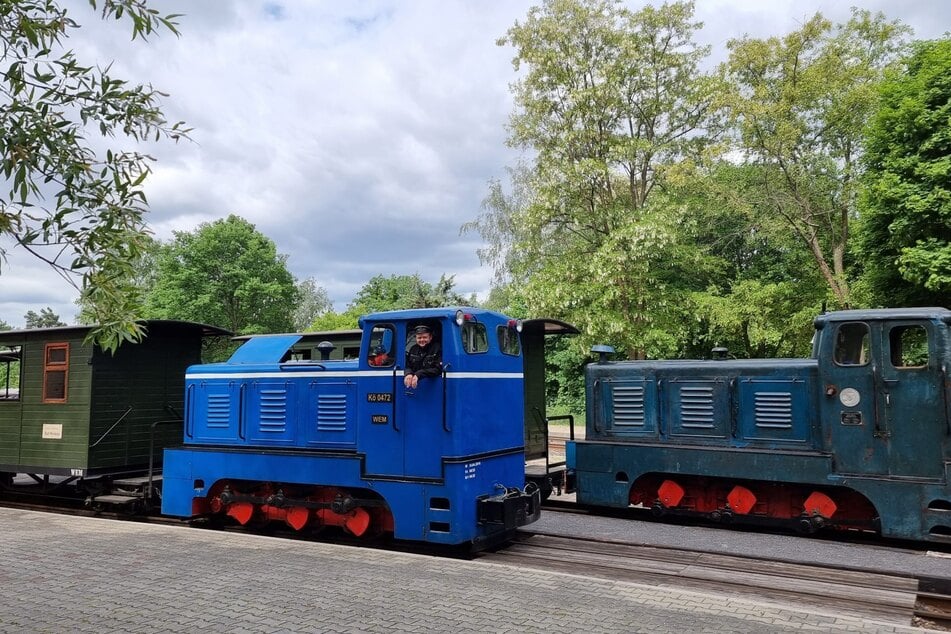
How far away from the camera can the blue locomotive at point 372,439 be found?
7559 millimetres

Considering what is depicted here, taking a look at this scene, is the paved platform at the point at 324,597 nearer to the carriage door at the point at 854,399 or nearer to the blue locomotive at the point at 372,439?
the blue locomotive at the point at 372,439

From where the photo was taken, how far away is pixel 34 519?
9727 millimetres

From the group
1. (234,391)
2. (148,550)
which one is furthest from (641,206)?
(148,550)

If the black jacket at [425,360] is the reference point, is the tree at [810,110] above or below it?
above

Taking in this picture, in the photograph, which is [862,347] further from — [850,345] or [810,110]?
[810,110]

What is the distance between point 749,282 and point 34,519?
68.5ft

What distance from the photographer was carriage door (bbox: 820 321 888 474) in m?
8.02

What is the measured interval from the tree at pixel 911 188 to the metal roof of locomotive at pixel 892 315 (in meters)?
7.69

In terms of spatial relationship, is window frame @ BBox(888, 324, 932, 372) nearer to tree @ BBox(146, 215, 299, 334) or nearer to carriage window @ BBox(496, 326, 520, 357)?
carriage window @ BBox(496, 326, 520, 357)

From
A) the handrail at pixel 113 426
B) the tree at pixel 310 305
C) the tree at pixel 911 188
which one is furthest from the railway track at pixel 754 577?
the tree at pixel 310 305

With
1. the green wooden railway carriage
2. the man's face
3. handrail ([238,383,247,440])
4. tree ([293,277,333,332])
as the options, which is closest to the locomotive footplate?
the man's face

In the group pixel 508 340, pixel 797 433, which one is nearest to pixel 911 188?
pixel 797 433

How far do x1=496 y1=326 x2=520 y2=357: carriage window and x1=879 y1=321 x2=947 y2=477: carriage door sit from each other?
461cm

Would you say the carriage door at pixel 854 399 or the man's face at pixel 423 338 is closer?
the man's face at pixel 423 338
